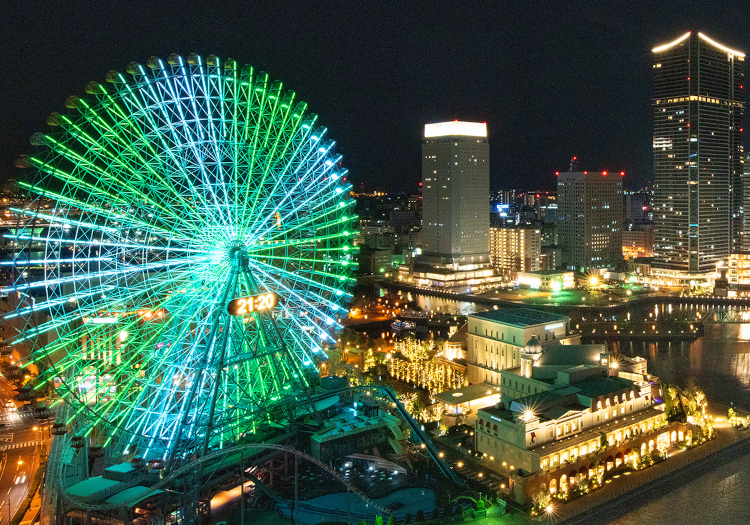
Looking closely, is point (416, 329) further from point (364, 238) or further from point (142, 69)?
point (364, 238)

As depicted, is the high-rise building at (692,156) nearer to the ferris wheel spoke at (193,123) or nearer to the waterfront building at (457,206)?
the waterfront building at (457,206)

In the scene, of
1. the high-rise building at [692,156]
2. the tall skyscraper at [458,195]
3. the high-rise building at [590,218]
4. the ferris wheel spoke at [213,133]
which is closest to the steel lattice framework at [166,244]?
the ferris wheel spoke at [213,133]

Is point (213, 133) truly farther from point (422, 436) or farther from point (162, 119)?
point (422, 436)

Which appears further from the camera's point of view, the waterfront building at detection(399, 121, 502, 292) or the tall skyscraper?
the tall skyscraper

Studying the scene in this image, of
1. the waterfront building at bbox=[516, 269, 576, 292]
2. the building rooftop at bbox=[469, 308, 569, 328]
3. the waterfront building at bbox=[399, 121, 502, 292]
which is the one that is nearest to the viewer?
the building rooftop at bbox=[469, 308, 569, 328]

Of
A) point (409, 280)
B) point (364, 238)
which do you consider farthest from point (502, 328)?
point (364, 238)

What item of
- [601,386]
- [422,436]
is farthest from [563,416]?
[422,436]

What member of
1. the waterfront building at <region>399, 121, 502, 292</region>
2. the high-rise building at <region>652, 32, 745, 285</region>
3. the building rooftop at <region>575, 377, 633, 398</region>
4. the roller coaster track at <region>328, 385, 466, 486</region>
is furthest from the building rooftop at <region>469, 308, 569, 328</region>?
the high-rise building at <region>652, 32, 745, 285</region>

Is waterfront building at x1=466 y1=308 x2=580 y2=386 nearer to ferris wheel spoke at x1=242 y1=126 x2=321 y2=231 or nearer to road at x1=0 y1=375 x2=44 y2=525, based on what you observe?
ferris wheel spoke at x1=242 y1=126 x2=321 y2=231
